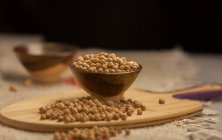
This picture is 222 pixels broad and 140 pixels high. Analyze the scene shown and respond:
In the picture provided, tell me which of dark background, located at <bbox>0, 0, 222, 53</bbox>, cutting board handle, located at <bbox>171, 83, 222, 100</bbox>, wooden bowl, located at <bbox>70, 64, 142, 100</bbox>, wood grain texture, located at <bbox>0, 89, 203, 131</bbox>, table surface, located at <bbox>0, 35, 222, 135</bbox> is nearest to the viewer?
wood grain texture, located at <bbox>0, 89, 203, 131</bbox>

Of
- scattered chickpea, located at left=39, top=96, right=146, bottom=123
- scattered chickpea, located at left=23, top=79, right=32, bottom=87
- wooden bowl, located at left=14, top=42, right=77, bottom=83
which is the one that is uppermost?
wooden bowl, located at left=14, top=42, right=77, bottom=83

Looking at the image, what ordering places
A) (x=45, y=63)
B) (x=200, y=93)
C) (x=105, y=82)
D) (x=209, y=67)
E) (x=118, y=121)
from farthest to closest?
(x=209, y=67)
(x=45, y=63)
(x=200, y=93)
(x=105, y=82)
(x=118, y=121)

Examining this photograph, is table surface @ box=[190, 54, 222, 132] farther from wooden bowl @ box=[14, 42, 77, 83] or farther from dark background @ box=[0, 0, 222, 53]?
wooden bowl @ box=[14, 42, 77, 83]

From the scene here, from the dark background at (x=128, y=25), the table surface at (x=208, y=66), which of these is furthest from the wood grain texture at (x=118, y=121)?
the dark background at (x=128, y=25)

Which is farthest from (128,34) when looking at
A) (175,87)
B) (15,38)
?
(175,87)

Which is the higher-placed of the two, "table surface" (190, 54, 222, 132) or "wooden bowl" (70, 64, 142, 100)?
"wooden bowl" (70, 64, 142, 100)

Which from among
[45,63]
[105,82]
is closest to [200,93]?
[105,82]

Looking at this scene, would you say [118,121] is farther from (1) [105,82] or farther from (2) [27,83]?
(2) [27,83]

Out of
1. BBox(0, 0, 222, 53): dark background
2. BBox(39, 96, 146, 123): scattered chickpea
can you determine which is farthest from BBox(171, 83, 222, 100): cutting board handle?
BBox(0, 0, 222, 53): dark background
